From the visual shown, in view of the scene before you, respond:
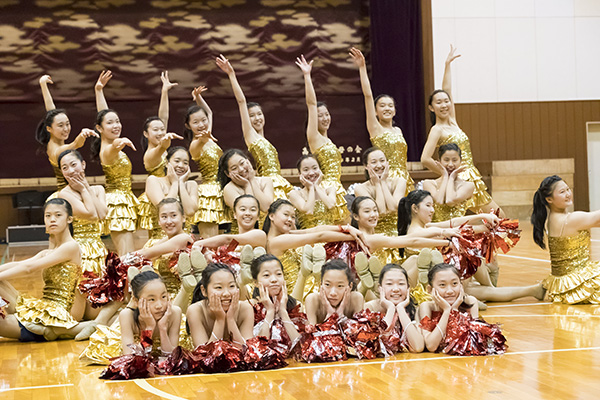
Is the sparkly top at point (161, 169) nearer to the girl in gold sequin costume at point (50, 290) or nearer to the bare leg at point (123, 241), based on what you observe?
the bare leg at point (123, 241)

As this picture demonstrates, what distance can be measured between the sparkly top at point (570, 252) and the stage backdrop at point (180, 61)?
7.99 metres

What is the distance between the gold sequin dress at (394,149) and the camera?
236 inches

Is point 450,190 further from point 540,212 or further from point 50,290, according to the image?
point 50,290

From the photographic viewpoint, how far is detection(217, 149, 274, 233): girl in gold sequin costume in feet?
16.7

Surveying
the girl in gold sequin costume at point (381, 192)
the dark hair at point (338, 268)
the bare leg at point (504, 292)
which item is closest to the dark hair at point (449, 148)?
the girl in gold sequin costume at point (381, 192)

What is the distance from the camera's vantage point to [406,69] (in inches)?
508

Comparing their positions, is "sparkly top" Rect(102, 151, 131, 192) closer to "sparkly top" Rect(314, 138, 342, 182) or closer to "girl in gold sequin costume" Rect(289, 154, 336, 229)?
"girl in gold sequin costume" Rect(289, 154, 336, 229)

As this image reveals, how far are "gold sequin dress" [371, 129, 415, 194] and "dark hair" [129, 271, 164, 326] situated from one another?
2.83 metres

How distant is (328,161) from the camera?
5953 millimetres

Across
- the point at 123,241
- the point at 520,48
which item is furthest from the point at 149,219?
the point at 520,48

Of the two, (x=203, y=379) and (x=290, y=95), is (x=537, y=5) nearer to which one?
(x=290, y=95)

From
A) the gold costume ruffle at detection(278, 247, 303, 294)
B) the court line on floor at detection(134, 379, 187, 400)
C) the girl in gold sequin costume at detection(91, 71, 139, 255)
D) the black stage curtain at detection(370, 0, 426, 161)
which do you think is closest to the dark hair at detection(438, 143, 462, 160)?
the gold costume ruffle at detection(278, 247, 303, 294)

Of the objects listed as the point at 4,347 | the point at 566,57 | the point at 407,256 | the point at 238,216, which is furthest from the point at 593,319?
the point at 566,57

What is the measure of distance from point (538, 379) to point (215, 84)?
10.7 metres
